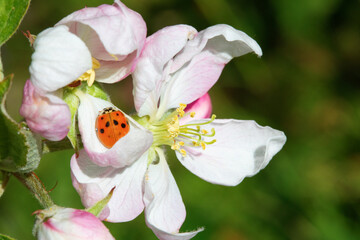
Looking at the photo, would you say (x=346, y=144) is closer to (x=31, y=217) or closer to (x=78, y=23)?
(x=31, y=217)

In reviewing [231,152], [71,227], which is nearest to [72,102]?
[71,227]

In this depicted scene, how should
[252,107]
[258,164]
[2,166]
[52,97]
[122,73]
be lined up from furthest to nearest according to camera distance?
1. [252,107]
2. [258,164]
3. [122,73]
4. [2,166]
5. [52,97]

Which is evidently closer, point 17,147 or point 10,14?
point 17,147

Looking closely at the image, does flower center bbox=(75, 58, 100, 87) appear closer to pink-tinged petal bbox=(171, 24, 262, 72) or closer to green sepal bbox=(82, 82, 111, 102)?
green sepal bbox=(82, 82, 111, 102)

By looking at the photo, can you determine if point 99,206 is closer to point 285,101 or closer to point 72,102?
point 72,102

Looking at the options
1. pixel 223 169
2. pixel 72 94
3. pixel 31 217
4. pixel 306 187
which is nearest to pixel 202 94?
pixel 223 169

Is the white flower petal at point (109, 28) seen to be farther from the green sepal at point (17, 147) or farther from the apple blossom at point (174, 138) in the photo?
the green sepal at point (17, 147)

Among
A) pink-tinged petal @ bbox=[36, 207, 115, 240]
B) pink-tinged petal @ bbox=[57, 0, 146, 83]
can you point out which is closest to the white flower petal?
pink-tinged petal @ bbox=[57, 0, 146, 83]
